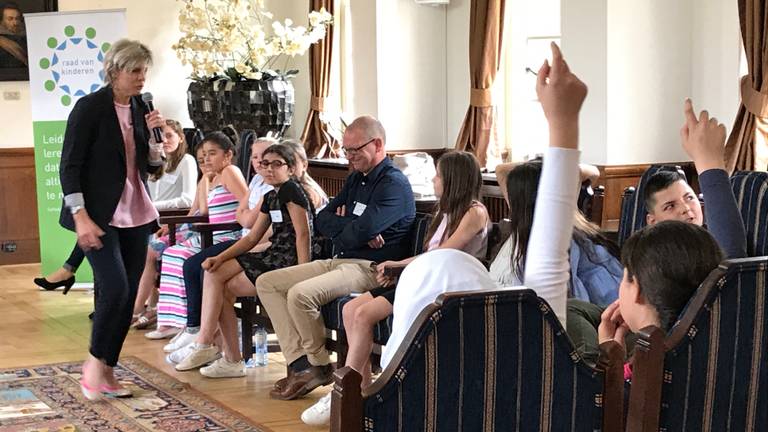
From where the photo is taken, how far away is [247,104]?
8.05 metres

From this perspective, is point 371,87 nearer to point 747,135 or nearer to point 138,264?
point 747,135

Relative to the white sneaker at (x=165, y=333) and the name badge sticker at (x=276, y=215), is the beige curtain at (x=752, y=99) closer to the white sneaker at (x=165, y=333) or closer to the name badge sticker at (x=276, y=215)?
the name badge sticker at (x=276, y=215)

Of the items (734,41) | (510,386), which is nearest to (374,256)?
(734,41)

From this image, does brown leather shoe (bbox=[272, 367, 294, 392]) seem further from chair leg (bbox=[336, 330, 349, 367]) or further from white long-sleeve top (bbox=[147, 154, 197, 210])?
white long-sleeve top (bbox=[147, 154, 197, 210])

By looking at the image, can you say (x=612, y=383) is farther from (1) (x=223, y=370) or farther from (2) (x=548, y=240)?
(1) (x=223, y=370)

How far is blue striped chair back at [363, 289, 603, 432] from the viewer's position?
178 centimetres

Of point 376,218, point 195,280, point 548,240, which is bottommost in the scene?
point 195,280

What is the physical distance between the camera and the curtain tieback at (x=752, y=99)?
17.7 ft

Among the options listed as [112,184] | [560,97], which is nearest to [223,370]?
[112,184]

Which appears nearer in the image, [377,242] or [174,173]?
[377,242]

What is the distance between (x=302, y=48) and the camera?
7773 millimetres

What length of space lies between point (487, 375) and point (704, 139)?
0.71 meters

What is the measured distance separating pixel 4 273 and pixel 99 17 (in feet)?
7.28

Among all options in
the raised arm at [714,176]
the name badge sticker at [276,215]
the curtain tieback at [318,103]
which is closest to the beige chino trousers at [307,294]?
the name badge sticker at [276,215]
